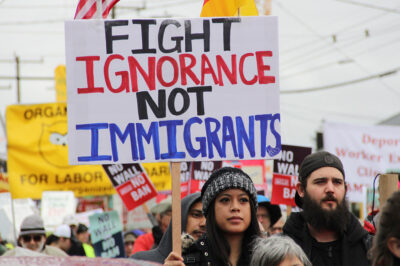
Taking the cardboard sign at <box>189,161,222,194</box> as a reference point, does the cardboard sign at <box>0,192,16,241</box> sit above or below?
below

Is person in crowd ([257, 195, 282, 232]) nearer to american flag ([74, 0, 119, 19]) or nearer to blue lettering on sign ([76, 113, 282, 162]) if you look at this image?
blue lettering on sign ([76, 113, 282, 162])

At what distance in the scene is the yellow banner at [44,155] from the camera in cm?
1265

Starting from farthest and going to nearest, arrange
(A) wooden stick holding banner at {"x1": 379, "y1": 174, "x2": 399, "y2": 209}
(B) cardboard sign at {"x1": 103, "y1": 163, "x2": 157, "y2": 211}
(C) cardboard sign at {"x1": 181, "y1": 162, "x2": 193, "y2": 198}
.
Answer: (C) cardboard sign at {"x1": 181, "y1": 162, "x2": 193, "y2": 198}, (B) cardboard sign at {"x1": 103, "y1": 163, "x2": 157, "y2": 211}, (A) wooden stick holding banner at {"x1": 379, "y1": 174, "x2": 399, "y2": 209}

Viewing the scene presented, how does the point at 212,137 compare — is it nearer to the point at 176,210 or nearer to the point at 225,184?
the point at 225,184

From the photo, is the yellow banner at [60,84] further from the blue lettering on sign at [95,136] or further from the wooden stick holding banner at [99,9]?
the blue lettering on sign at [95,136]

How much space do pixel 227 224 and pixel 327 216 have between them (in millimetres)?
581

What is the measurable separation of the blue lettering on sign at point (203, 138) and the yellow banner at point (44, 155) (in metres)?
7.85

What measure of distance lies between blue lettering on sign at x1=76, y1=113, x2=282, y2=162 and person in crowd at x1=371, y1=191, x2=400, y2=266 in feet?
5.91

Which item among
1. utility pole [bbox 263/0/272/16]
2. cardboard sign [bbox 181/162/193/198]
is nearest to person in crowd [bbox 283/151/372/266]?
cardboard sign [bbox 181/162/193/198]

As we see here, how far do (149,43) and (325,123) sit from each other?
7.64m

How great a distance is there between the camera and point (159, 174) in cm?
1374

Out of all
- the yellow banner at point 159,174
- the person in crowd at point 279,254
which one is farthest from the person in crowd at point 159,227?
the yellow banner at point 159,174

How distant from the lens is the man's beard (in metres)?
4.68

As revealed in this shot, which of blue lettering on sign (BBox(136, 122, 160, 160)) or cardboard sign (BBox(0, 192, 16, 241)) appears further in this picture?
cardboard sign (BBox(0, 192, 16, 241))
